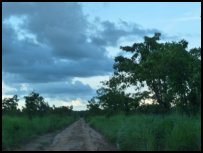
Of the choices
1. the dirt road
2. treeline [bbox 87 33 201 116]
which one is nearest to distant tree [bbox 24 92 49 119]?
treeline [bbox 87 33 201 116]

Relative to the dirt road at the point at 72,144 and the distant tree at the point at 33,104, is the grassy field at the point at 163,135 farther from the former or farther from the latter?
the distant tree at the point at 33,104

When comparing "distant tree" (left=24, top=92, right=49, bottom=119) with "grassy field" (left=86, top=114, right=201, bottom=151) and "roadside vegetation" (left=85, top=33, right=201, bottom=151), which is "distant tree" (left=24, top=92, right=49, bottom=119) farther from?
"grassy field" (left=86, top=114, right=201, bottom=151)

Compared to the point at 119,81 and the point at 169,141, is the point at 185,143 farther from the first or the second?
the point at 119,81

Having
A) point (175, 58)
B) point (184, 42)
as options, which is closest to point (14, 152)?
point (175, 58)

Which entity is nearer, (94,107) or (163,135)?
(163,135)

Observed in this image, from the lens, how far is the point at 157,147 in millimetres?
13703

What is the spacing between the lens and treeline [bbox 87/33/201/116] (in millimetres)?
20125

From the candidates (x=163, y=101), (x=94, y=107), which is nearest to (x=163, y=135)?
(x=163, y=101)

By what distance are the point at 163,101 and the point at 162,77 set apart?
6608 millimetres

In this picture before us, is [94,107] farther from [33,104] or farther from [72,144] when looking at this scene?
[72,144]

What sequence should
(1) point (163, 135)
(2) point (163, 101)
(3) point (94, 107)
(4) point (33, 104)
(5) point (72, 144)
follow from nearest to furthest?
(1) point (163, 135)
(5) point (72, 144)
(2) point (163, 101)
(4) point (33, 104)
(3) point (94, 107)

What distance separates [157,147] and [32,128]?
651 inches

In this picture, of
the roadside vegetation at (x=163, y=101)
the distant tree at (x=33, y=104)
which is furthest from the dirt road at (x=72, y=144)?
the distant tree at (x=33, y=104)

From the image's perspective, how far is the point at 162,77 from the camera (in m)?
23.0
